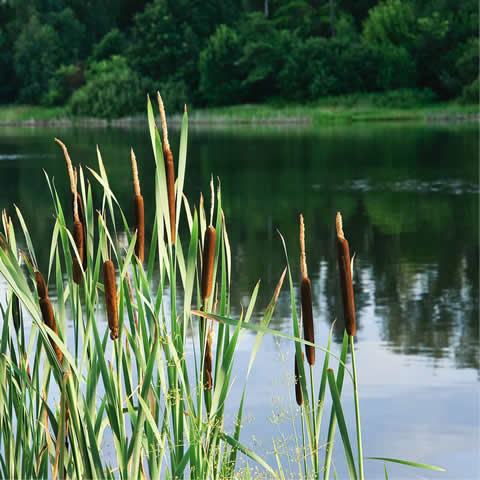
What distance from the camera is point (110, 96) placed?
5450 centimetres

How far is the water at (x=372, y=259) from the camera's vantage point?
17.5ft

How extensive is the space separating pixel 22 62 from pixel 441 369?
6200 centimetres

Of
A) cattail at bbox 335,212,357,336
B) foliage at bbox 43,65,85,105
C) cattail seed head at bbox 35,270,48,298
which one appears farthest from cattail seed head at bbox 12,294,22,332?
foliage at bbox 43,65,85,105

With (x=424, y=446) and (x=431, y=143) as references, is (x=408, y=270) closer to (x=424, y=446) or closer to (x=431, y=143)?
(x=424, y=446)

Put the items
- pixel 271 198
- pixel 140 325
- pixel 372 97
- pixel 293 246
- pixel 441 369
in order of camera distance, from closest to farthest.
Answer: pixel 140 325 → pixel 441 369 → pixel 293 246 → pixel 271 198 → pixel 372 97

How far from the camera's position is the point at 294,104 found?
182 ft

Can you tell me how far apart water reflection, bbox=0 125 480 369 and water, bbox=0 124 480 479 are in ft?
0.09

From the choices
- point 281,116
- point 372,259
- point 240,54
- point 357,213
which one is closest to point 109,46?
point 240,54

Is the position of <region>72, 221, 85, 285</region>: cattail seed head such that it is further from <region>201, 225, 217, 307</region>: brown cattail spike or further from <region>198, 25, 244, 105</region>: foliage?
<region>198, 25, 244, 105</region>: foliage

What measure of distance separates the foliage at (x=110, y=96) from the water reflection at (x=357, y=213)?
21.3 metres

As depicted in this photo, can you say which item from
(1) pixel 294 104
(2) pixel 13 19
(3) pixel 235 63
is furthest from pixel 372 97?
(2) pixel 13 19

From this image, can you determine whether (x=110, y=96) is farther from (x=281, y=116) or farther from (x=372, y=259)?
(x=372, y=259)

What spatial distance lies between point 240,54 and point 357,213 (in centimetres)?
4573

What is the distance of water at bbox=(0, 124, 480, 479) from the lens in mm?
5345
